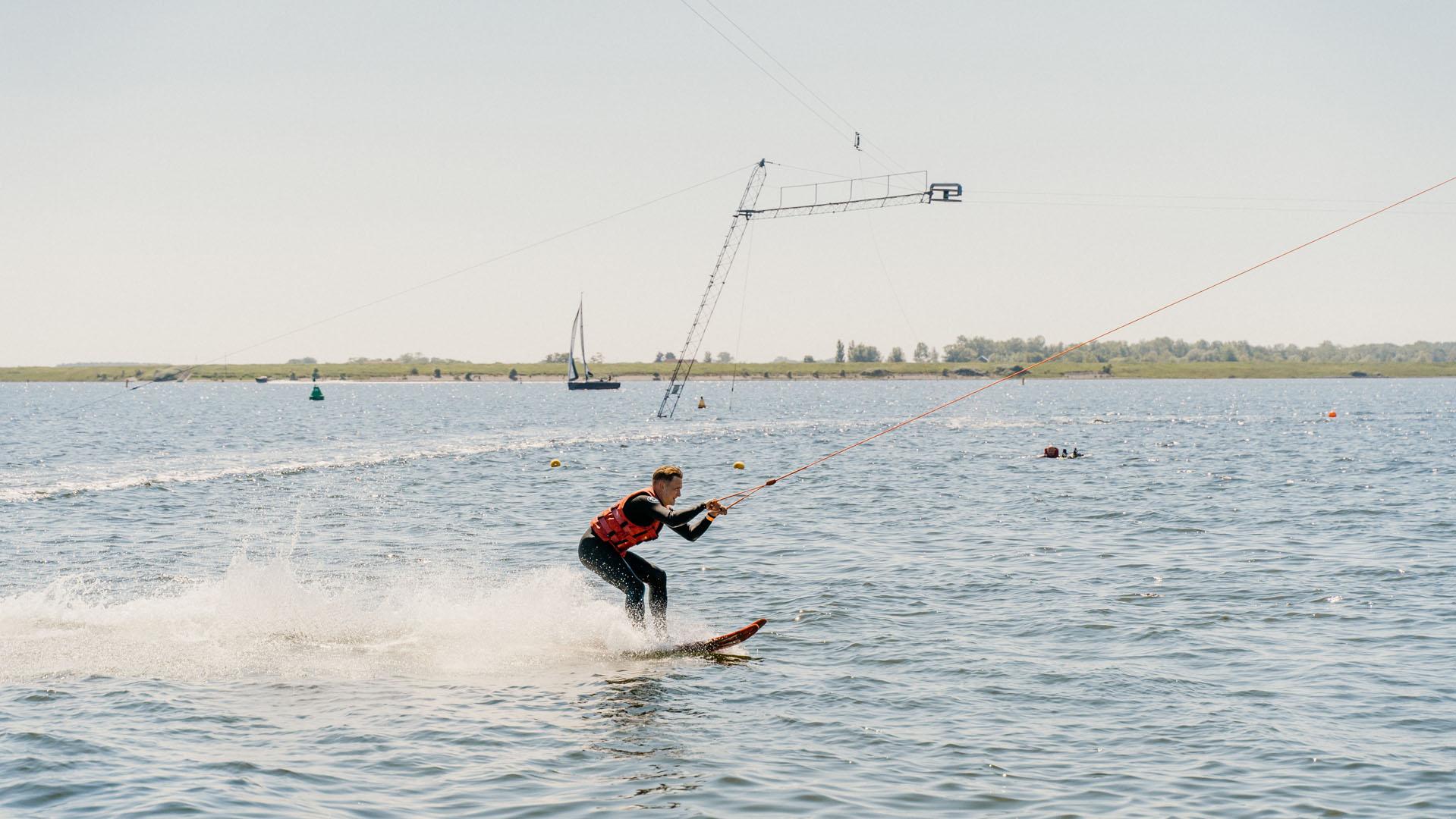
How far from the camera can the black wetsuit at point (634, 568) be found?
15094 millimetres

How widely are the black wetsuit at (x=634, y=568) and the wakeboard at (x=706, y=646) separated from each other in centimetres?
34

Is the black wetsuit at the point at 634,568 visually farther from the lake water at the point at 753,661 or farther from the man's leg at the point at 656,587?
the lake water at the point at 753,661

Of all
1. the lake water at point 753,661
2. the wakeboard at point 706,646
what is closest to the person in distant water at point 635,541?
the wakeboard at point 706,646

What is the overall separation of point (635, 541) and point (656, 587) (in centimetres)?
67

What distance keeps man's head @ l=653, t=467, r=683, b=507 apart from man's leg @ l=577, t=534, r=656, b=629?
952mm

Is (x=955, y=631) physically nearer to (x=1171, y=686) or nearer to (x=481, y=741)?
(x=1171, y=686)

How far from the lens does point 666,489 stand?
49.2 ft

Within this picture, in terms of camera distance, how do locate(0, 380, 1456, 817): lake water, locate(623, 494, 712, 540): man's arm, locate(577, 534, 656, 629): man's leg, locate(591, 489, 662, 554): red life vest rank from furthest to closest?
locate(577, 534, 656, 629): man's leg, locate(591, 489, 662, 554): red life vest, locate(623, 494, 712, 540): man's arm, locate(0, 380, 1456, 817): lake water

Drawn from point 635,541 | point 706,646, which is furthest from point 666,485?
point 706,646

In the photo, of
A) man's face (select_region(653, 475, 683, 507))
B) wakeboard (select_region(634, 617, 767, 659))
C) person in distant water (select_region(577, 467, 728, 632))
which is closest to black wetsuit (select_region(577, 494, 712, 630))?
person in distant water (select_region(577, 467, 728, 632))

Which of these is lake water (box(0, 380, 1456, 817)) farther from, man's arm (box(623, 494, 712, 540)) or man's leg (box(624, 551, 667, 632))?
man's arm (box(623, 494, 712, 540))

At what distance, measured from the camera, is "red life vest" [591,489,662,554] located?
1523cm

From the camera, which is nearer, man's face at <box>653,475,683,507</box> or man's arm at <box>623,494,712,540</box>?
man's arm at <box>623,494,712,540</box>

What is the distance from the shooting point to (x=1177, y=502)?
34344 mm
